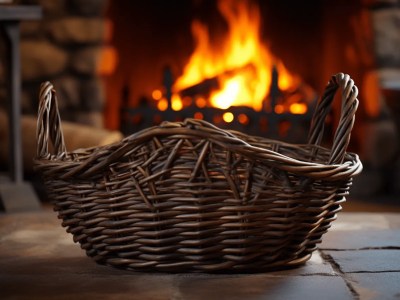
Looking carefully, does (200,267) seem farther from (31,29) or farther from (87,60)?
(31,29)

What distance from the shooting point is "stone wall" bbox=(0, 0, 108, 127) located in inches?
122

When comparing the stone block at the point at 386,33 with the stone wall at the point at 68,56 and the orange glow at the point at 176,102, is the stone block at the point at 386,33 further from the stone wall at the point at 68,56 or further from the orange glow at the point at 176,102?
the stone wall at the point at 68,56

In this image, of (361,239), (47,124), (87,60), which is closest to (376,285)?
(361,239)

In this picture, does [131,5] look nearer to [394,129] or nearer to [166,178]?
[394,129]

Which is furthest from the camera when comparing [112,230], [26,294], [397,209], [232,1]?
[232,1]

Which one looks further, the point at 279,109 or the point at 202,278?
the point at 279,109

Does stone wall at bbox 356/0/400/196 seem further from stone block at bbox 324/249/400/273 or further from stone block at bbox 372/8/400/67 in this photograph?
stone block at bbox 324/249/400/273

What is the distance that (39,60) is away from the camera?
122 inches

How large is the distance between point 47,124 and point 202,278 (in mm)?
426

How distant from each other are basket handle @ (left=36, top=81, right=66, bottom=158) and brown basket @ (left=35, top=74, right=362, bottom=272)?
0.07m

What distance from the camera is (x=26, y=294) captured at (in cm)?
133

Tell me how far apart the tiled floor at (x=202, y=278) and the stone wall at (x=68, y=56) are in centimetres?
135

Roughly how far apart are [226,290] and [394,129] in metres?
1.94

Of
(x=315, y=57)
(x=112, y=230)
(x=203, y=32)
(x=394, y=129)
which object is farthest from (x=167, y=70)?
(x=112, y=230)
